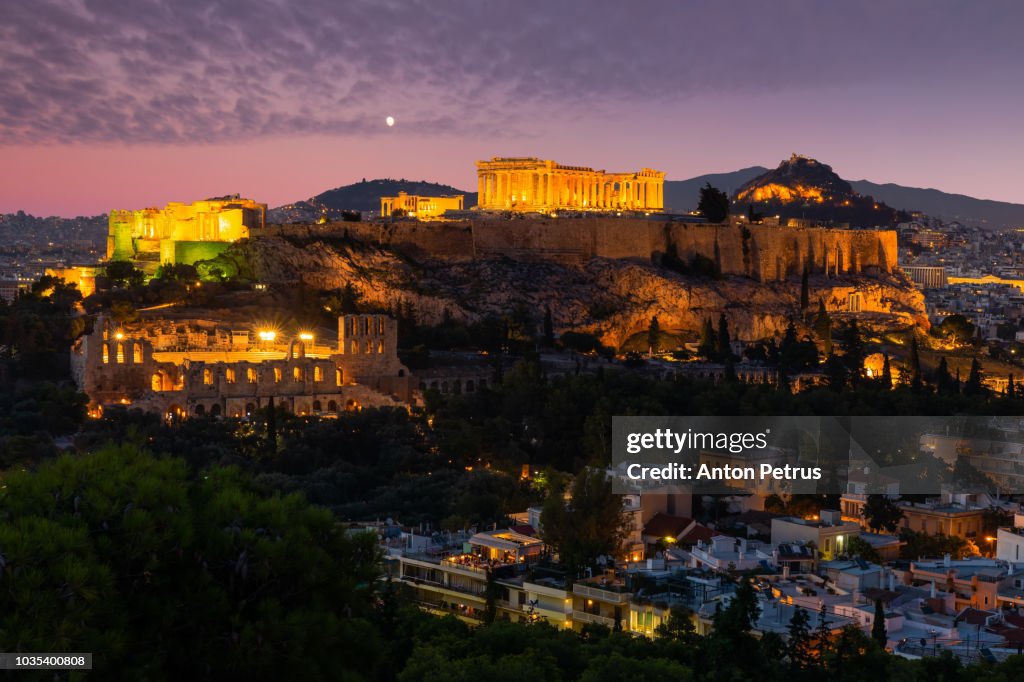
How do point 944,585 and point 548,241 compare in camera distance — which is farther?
point 548,241

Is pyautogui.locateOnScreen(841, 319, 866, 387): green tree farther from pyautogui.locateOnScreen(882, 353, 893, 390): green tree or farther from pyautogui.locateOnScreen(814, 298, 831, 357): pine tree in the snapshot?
pyautogui.locateOnScreen(814, 298, 831, 357): pine tree

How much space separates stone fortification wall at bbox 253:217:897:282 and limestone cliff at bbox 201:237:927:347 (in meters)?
0.73

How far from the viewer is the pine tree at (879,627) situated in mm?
15805

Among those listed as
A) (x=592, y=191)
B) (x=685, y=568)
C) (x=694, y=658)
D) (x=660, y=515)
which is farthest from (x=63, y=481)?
(x=592, y=191)

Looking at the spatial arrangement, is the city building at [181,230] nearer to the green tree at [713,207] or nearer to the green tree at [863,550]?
the green tree at [713,207]

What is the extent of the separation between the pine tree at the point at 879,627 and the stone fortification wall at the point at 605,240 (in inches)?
1161

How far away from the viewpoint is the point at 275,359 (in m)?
32.2

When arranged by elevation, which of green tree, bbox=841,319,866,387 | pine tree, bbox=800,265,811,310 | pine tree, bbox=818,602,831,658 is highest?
pine tree, bbox=800,265,811,310

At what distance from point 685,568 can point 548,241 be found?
2838 centimetres

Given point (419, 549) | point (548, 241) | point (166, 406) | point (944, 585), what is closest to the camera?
point (944, 585)

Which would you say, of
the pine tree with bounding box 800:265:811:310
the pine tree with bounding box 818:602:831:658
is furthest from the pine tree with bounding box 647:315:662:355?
the pine tree with bounding box 818:602:831:658

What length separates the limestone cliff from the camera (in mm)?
41125

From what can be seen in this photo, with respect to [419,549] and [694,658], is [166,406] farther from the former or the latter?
[694,658]

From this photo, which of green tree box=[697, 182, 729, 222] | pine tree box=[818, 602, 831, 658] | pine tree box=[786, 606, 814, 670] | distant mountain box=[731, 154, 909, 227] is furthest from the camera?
distant mountain box=[731, 154, 909, 227]
